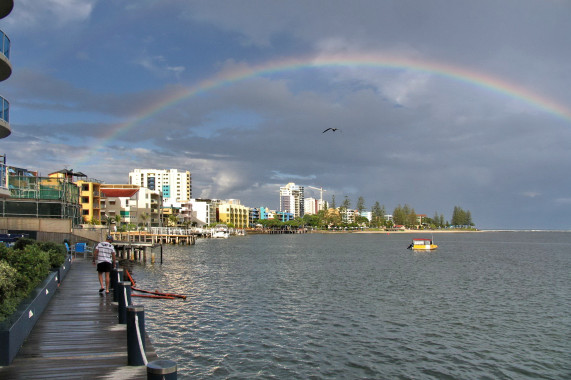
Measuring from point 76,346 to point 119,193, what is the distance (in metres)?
138

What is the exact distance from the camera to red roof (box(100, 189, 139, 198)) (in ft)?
460

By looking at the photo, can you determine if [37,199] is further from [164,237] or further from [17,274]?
[164,237]

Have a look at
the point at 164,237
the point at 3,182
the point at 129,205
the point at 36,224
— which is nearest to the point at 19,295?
the point at 3,182

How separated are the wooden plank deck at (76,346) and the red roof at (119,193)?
12814cm

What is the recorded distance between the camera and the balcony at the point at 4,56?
20847mm

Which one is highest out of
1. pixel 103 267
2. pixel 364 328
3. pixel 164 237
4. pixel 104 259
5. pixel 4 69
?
pixel 4 69

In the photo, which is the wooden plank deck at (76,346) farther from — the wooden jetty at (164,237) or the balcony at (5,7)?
the wooden jetty at (164,237)

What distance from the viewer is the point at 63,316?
16.0 meters

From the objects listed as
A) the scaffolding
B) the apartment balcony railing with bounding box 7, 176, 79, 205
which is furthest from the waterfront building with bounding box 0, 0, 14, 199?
the scaffolding

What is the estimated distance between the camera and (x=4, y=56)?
20781mm

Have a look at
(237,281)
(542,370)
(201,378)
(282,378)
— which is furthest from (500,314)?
(237,281)

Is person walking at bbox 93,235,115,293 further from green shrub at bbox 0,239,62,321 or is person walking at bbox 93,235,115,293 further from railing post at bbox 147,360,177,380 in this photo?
railing post at bbox 147,360,177,380

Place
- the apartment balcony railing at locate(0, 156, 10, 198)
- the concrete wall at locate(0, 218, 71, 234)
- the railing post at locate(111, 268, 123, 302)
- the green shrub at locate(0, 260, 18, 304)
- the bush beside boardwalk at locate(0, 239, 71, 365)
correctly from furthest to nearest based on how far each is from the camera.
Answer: the concrete wall at locate(0, 218, 71, 234) → the apartment balcony railing at locate(0, 156, 10, 198) → the railing post at locate(111, 268, 123, 302) → the green shrub at locate(0, 260, 18, 304) → the bush beside boardwalk at locate(0, 239, 71, 365)

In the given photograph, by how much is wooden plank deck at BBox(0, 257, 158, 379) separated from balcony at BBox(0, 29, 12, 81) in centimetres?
1155
